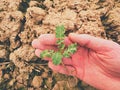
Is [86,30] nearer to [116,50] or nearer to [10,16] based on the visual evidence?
[116,50]

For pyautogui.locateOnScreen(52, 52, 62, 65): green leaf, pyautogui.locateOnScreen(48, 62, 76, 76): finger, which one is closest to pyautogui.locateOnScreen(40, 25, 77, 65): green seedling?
pyautogui.locateOnScreen(52, 52, 62, 65): green leaf

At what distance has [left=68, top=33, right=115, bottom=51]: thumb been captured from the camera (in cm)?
329

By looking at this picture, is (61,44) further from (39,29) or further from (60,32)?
(39,29)

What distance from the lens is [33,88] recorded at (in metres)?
3.85

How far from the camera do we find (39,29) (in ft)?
12.2

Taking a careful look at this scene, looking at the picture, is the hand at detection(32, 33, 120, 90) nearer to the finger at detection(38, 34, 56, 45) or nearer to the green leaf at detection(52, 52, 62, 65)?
the finger at detection(38, 34, 56, 45)

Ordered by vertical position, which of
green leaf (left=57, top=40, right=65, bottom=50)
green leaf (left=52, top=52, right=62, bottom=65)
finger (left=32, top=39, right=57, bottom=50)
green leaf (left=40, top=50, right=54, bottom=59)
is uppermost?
green leaf (left=57, top=40, right=65, bottom=50)

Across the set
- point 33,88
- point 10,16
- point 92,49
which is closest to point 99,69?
point 92,49

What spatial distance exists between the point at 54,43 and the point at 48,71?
52 cm

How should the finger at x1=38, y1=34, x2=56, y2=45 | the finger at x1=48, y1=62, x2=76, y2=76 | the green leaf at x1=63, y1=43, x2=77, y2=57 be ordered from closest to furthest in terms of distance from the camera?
1. the green leaf at x1=63, y1=43, x2=77, y2=57
2. the finger at x1=38, y1=34, x2=56, y2=45
3. the finger at x1=48, y1=62, x2=76, y2=76

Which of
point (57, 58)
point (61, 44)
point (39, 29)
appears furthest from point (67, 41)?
point (39, 29)

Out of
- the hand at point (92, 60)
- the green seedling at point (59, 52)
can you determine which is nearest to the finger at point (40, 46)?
the hand at point (92, 60)

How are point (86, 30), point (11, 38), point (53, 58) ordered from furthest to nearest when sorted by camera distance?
point (11, 38), point (86, 30), point (53, 58)

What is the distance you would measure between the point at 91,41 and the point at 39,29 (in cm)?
66
